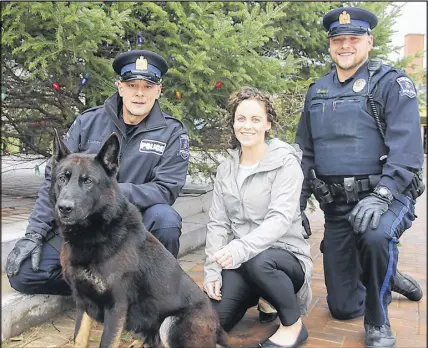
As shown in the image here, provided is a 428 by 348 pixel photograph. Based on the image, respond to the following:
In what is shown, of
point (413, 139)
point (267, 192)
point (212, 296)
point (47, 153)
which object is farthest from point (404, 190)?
point (47, 153)

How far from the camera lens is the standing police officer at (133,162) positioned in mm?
3107

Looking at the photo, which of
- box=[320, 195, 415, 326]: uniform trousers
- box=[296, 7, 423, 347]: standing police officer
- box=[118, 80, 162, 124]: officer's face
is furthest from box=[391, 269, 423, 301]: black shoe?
box=[118, 80, 162, 124]: officer's face

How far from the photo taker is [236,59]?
14.6 feet

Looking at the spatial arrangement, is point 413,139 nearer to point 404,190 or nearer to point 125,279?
point 404,190

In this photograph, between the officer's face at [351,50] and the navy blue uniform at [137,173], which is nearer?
the navy blue uniform at [137,173]

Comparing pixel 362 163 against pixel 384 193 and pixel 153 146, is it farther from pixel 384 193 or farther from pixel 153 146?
pixel 153 146

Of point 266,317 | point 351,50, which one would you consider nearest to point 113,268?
point 266,317

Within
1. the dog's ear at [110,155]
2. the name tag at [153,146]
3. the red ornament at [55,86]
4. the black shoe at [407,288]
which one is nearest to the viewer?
the dog's ear at [110,155]

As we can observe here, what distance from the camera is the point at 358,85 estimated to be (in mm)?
3508

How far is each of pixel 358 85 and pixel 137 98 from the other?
5.42 ft

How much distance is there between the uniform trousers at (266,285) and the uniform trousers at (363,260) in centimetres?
46

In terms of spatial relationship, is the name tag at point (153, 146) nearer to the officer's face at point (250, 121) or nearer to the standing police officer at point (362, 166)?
the officer's face at point (250, 121)

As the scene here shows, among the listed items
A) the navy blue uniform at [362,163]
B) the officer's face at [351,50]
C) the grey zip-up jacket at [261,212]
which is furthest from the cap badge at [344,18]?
the grey zip-up jacket at [261,212]

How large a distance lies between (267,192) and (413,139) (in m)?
1.07
